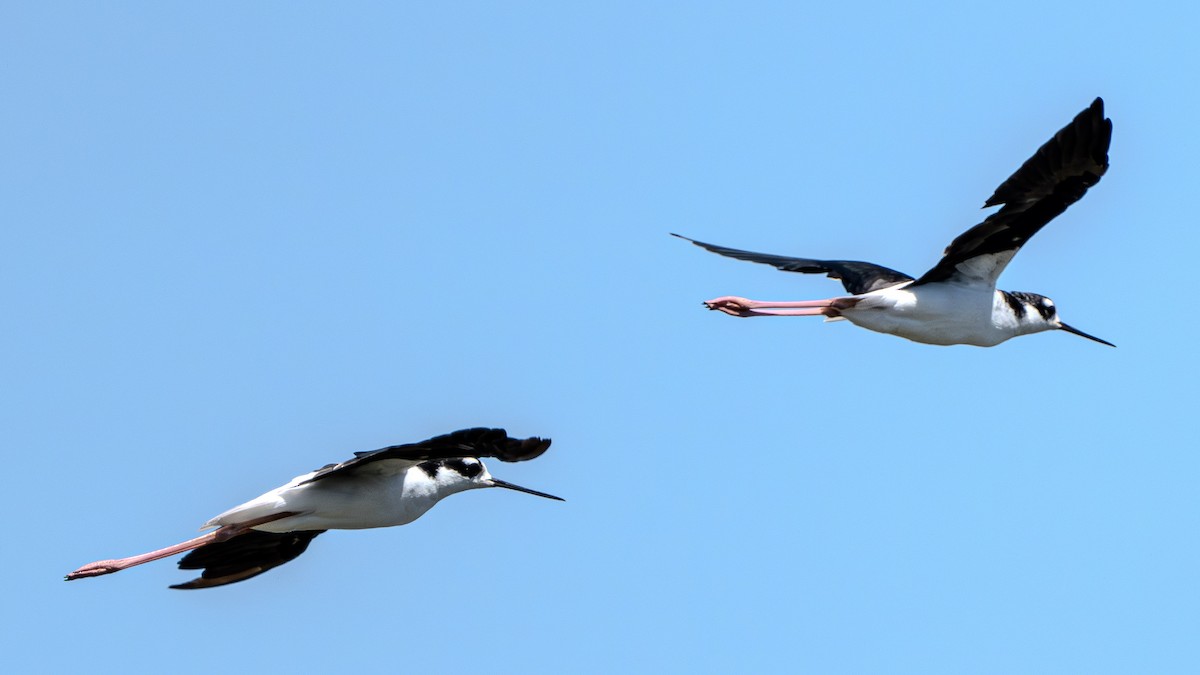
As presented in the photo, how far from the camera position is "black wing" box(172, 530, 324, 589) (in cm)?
1603

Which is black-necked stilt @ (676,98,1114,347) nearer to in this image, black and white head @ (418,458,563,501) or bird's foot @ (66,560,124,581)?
black and white head @ (418,458,563,501)

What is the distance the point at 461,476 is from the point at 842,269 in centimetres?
324

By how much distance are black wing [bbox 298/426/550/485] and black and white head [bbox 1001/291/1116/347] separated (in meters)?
3.86

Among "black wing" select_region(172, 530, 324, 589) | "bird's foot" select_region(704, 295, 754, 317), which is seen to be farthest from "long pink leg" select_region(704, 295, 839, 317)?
"black wing" select_region(172, 530, 324, 589)

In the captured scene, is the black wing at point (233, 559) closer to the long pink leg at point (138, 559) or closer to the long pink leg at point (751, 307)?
the long pink leg at point (138, 559)

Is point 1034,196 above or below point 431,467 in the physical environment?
above

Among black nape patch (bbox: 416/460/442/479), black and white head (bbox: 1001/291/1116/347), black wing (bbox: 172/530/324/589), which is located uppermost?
black and white head (bbox: 1001/291/1116/347)

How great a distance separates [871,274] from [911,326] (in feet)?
2.59

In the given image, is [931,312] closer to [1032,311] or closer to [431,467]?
[1032,311]

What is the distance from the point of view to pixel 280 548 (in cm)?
1619

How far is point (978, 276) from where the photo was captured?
1550 cm

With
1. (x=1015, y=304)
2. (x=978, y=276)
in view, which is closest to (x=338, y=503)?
(x=978, y=276)

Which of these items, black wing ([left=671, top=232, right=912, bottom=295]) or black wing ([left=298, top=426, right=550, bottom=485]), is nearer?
black wing ([left=298, top=426, right=550, bottom=485])

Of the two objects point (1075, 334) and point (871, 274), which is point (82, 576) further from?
point (1075, 334)
